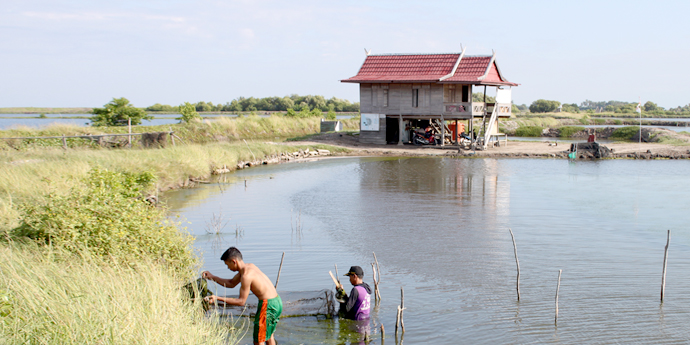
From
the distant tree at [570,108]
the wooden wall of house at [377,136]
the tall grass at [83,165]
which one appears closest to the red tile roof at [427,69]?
the wooden wall of house at [377,136]

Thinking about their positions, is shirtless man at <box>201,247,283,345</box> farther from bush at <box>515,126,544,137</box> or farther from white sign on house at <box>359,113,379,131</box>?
bush at <box>515,126,544,137</box>

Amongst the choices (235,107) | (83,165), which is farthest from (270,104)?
(83,165)

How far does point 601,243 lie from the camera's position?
13.5 m

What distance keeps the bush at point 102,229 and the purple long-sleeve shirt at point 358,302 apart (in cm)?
283

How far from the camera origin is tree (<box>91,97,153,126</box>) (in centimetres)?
4122

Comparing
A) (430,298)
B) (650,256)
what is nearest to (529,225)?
(650,256)

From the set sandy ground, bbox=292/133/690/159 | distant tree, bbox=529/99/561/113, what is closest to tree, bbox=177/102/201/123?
sandy ground, bbox=292/133/690/159

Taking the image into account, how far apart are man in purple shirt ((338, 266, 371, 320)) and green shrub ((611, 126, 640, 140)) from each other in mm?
47983

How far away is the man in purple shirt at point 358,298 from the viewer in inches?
323

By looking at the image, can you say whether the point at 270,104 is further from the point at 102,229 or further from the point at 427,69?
the point at 102,229

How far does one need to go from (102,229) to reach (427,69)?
30500 mm

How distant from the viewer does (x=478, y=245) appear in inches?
520

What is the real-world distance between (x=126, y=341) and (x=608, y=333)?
6.65 meters

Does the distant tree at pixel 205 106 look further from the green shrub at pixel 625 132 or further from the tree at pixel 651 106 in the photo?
the tree at pixel 651 106
